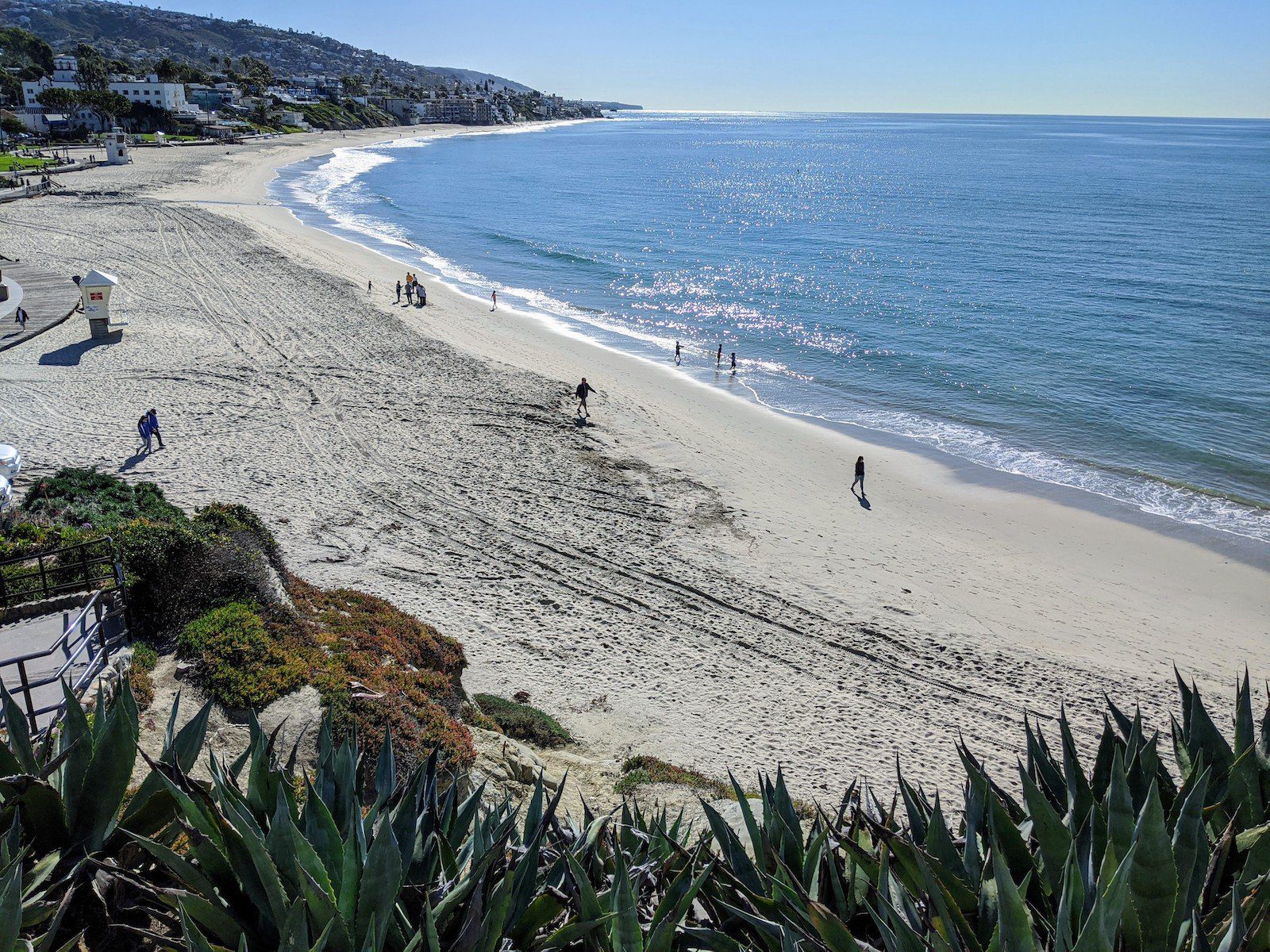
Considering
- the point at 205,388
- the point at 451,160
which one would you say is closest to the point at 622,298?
the point at 205,388

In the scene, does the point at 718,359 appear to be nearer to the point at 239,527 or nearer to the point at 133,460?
the point at 133,460

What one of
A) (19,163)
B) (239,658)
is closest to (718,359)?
(239,658)

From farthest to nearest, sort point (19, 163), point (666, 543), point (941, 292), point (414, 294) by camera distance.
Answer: point (19, 163) → point (941, 292) → point (414, 294) → point (666, 543)

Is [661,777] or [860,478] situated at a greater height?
[860,478]

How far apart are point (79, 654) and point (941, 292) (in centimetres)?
4186

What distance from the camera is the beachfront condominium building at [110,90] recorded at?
9956 centimetres

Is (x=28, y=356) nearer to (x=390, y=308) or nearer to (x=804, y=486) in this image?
(x=390, y=308)

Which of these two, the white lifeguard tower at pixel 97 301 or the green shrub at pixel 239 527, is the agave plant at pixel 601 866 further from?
the white lifeguard tower at pixel 97 301

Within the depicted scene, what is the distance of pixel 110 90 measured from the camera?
116688 mm

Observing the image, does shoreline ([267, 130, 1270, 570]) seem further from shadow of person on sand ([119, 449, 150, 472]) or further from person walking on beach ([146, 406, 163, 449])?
shadow of person on sand ([119, 449, 150, 472])

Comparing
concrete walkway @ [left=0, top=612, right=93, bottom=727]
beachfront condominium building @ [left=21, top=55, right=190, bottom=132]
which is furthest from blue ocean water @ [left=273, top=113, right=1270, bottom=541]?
beachfront condominium building @ [left=21, top=55, right=190, bottom=132]

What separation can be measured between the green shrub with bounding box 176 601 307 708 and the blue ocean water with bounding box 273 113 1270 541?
1817 centimetres

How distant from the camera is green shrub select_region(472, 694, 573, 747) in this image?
9.71 m

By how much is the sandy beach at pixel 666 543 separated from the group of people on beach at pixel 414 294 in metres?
4.68
